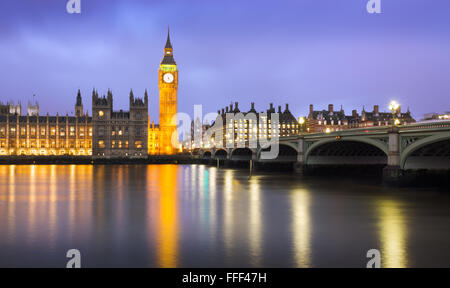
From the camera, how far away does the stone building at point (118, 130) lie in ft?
456

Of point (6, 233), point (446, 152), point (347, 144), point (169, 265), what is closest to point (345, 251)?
point (169, 265)

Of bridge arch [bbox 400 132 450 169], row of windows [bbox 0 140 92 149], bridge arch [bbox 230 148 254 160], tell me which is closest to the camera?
bridge arch [bbox 400 132 450 169]

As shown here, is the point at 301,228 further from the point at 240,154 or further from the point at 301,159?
the point at 240,154

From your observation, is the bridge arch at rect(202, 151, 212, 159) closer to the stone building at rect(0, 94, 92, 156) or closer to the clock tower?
the clock tower

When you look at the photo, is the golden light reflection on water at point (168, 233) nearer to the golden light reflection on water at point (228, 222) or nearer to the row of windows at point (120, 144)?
the golden light reflection on water at point (228, 222)

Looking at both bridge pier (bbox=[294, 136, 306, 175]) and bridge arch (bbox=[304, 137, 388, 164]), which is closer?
bridge arch (bbox=[304, 137, 388, 164])

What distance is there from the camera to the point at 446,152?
38.1 m

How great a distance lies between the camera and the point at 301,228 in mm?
19812

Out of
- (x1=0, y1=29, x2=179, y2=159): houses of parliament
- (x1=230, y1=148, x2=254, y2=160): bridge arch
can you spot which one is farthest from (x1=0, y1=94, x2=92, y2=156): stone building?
(x1=230, y1=148, x2=254, y2=160): bridge arch

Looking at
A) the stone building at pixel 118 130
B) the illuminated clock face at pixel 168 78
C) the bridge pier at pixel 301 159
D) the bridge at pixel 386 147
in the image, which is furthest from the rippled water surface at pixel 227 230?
the illuminated clock face at pixel 168 78

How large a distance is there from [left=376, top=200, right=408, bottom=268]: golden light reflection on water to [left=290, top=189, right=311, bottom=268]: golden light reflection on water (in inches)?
103

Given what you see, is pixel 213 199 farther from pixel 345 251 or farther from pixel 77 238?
pixel 345 251

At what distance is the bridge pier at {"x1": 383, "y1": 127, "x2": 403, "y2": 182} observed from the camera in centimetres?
3519

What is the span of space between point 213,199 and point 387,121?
381 ft
